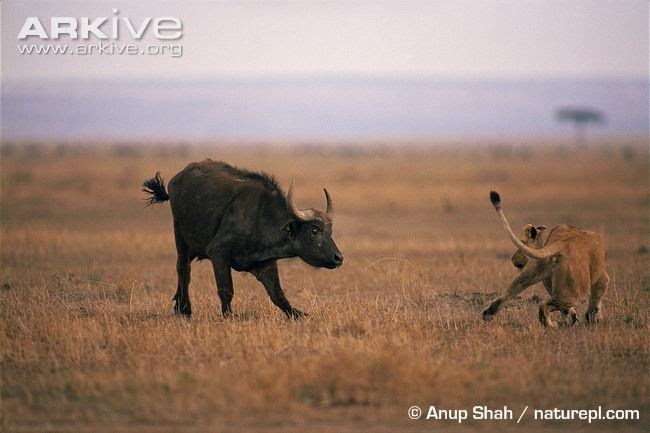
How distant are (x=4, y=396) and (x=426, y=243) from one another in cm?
1344

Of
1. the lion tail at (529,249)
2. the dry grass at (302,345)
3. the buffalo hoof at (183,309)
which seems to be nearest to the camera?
the dry grass at (302,345)

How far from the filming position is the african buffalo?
1048 centimetres

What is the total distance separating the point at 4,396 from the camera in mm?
7699

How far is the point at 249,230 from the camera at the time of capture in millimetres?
10656

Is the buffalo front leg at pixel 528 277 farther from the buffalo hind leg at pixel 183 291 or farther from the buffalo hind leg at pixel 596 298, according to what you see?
the buffalo hind leg at pixel 183 291

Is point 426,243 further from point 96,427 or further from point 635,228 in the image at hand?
point 96,427

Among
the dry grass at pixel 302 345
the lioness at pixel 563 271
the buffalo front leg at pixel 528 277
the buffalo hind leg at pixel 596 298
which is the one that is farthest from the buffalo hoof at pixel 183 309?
the buffalo hind leg at pixel 596 298

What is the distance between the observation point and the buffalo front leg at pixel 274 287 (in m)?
10.6

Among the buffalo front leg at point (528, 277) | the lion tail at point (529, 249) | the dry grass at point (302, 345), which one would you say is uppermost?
the lion tail at point (529, 249)

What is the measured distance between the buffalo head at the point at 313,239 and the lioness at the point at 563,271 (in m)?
1.97

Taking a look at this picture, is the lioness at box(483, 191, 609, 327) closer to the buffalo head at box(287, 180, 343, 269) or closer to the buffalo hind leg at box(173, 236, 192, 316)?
the buffalo head at box(287, 180, 343, 269)

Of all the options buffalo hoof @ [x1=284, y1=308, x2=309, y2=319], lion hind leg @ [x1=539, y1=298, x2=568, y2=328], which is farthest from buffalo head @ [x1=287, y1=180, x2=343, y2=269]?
lion hind leg @ [x1=539, y1=298, x2=568, y2=328]

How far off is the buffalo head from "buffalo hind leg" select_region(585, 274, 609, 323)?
303cm

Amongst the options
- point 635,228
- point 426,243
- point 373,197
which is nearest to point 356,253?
point 426,243
